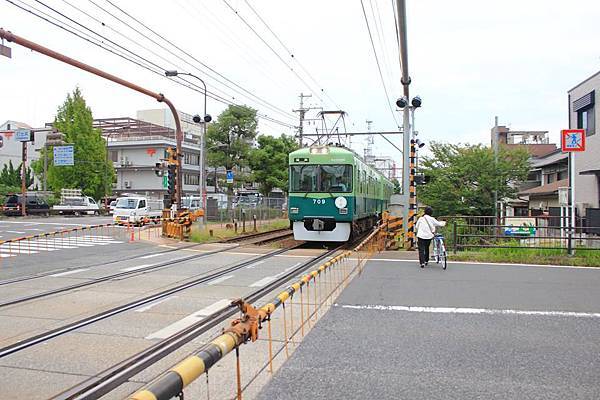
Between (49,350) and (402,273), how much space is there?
7.54m

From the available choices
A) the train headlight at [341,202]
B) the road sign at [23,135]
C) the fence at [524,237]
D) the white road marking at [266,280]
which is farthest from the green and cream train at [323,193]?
the road sign at [23,135]

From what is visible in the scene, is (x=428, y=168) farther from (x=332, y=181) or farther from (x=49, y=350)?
(x=49, y=350)

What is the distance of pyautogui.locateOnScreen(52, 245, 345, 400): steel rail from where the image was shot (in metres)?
4.23

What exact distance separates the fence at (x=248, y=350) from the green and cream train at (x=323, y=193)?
710 centimetres

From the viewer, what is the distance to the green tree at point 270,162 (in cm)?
4150

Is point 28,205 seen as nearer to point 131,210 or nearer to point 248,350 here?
point 131,210

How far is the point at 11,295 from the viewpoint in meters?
8.57

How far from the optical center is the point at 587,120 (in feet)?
73.9

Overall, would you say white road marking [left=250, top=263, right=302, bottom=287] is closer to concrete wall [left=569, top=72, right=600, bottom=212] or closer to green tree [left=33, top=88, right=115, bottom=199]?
concrete wall [left=569, top=72, right=600, bottom=212]

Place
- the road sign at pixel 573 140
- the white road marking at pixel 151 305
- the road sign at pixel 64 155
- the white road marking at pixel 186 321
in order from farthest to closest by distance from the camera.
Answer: the road sign at pixel 64 155 → the road sign at pixel 573 140 → the white road marking at pixel 151 305 → the white road marking at pixel 186 321

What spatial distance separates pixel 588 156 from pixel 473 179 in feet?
15.7

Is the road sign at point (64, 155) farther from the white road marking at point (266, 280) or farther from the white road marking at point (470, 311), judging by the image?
the white road marking at point (470, 311)

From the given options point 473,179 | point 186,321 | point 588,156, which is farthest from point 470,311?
point 588,156

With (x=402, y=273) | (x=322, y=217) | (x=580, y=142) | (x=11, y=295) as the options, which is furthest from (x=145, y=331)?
(x=580, y=142)
